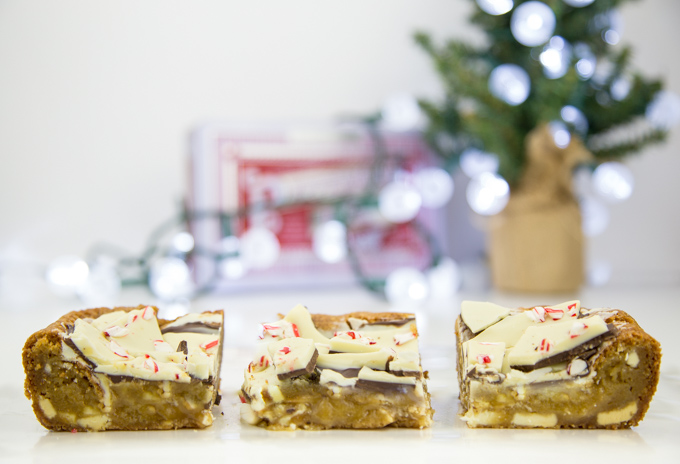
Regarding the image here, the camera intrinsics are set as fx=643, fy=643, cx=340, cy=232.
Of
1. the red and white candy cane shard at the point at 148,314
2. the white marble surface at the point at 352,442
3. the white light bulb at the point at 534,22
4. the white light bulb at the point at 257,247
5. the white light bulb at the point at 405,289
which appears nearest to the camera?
the white marble surface at the point at 352,442

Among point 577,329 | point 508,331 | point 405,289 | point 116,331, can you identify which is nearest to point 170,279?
point 405,289

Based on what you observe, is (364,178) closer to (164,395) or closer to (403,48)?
(403,48)

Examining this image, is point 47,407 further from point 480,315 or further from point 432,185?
point 432,185

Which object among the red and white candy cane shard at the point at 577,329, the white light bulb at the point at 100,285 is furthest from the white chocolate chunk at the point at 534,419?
the white light bulb at the point at 100,285

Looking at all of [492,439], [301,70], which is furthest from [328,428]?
[301,70]

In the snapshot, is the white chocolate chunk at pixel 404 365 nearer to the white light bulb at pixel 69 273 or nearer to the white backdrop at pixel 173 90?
the white light bulb at pixel 69 273

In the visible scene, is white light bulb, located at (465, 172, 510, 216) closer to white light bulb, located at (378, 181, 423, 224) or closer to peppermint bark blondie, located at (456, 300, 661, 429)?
white light bulb, located at (378, 181, 423, 224)
